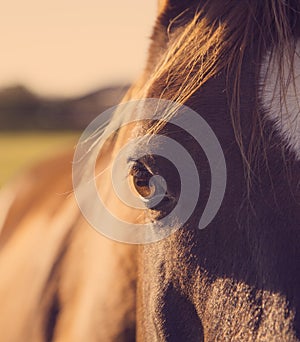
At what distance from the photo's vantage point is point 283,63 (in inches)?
47.8

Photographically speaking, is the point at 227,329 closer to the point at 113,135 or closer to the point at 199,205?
the point at 199,205

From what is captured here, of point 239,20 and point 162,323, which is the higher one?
point 239,20

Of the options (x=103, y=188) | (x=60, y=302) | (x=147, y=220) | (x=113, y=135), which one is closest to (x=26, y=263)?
(x=60, y=302)

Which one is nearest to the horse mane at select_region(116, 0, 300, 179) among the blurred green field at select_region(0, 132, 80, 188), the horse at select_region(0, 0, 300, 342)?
the horse at select_region(0, 0, 300, 342)

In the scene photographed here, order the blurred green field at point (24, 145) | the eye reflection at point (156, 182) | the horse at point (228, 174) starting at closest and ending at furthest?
the horse at point (228, 174) < the eye reflection at point (156, 182) < the blurred green field at point (24, 145)

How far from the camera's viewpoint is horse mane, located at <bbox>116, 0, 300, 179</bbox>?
4.02 ft

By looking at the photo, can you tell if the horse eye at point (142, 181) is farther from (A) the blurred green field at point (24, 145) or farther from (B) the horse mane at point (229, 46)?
(A) the blurred green field at point (24, 145)

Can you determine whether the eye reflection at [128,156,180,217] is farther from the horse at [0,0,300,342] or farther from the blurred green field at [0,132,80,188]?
the blurred green field at [0,132,80,188]

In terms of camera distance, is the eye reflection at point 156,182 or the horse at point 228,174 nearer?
the horse at point 228,174

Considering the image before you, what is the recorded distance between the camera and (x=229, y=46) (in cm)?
131

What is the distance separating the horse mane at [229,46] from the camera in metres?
1.23

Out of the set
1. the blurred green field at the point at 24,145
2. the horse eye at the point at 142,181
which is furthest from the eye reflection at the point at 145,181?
the blurred green field at the point at 24,145

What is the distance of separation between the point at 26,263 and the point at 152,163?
1087mm

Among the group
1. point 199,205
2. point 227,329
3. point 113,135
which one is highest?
point 113,135
